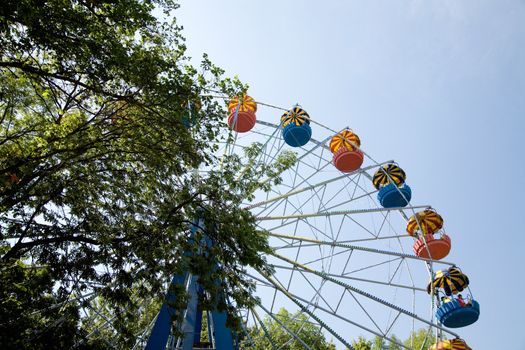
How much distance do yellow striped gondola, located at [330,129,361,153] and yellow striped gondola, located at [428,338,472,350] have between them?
7.00 m

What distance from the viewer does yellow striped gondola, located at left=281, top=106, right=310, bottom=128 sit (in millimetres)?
14523

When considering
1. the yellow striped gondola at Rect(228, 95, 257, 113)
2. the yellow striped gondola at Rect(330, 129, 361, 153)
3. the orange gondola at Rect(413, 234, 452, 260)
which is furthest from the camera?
the yellow striped gondola at Rect(228, 95, 257, 113)

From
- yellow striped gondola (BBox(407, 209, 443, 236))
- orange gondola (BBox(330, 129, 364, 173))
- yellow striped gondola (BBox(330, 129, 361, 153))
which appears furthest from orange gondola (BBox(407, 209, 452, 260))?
yellow striped gondola (BBox(330, 129, 361, 153))

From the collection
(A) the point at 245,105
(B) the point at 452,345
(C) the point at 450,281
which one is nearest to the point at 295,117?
(A) the point at 245,105

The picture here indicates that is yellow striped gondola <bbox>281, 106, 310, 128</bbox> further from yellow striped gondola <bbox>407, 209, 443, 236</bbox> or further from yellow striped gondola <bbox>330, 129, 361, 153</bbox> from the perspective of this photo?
yellow striped gondola <bbox>407, 209, 443, 236</bbox>

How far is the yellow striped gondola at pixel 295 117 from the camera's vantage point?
14.5 metres

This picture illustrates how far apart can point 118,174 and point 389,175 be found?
989cm

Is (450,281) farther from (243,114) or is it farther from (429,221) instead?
(243,114)

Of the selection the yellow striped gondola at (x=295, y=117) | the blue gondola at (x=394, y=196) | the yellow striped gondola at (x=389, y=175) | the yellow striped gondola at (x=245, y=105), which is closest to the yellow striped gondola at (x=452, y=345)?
the blue gondola at (x=394, y=196)

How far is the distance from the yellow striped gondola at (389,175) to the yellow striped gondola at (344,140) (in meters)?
1.35

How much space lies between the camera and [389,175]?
1416 cm

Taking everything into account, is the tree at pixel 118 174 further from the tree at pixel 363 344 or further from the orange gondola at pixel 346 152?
the tree at pixel 363 344

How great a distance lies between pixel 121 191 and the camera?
312 inches

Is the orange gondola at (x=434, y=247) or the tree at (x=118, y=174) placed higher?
the orange gondola at (x=434, y=247)
